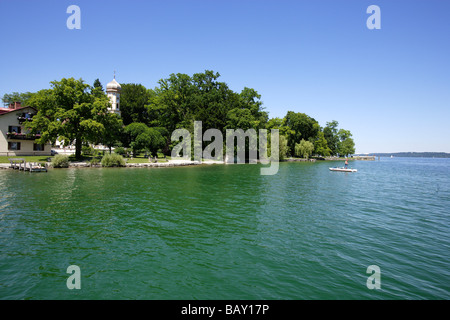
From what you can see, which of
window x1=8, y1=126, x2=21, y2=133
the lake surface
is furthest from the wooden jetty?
the lake surface

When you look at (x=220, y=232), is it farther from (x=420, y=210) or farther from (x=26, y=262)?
(x=420, y=210)

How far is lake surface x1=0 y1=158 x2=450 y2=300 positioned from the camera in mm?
9375

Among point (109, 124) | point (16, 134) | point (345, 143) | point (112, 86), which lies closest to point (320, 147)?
point (345, 143)

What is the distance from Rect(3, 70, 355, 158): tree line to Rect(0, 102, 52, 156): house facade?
12.0 ft

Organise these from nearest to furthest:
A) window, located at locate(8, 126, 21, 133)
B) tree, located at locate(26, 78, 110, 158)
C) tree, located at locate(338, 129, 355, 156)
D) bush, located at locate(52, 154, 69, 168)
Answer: bush, located at locate(52, 154, 69, 168) → tree, located at locate(26, 78, 110, 158) → window, located at locate(8, 126, 21, 133) → tree, located at locate(338, 129, 355, 156)

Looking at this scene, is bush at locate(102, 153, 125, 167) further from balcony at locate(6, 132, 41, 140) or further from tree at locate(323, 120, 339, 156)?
tree at locate(323, 120, 339, 156)

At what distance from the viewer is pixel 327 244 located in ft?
45.1

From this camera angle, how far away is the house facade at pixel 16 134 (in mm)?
55906

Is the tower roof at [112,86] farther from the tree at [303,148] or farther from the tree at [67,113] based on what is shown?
the tree at [303,148]

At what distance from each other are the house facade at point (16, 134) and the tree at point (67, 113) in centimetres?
588

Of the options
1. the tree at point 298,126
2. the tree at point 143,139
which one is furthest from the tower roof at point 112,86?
the tree at point 298,126

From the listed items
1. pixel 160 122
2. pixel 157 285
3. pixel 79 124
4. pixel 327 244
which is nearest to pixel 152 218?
pixel 157 285

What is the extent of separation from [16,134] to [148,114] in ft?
149
